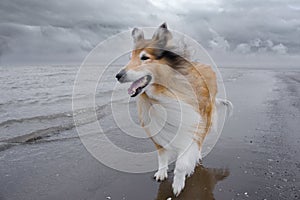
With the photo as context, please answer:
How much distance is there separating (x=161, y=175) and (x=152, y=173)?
26 cm

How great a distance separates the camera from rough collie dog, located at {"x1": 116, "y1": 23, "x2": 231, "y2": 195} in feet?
11.6

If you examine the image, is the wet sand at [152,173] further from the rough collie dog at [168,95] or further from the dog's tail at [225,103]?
the dog's tail at [225,103]

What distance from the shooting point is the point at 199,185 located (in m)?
4.14

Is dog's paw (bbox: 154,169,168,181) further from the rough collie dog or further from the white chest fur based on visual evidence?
the white chest fur

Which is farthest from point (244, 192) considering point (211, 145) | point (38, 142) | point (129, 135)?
point (38, 142)

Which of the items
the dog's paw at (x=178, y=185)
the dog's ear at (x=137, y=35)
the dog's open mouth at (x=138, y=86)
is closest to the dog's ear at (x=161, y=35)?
the dog's ear at (x=137, y=35)

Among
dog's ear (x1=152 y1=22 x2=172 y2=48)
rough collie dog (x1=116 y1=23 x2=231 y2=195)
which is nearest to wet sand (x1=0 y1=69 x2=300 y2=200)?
rough collie dog (x1=116 y1=23 x2=231 y2=195)

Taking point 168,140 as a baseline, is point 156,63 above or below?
above

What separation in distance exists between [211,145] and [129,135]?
1.94 meters

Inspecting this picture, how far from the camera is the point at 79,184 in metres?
4.18

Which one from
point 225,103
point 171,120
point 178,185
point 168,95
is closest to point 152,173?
point 178,185

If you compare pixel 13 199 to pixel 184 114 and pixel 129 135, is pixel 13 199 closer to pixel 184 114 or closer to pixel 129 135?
pixel 184 114

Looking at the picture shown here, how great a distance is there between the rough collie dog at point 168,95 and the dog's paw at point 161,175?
44 cm

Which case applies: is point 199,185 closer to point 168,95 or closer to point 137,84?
point 168,95
